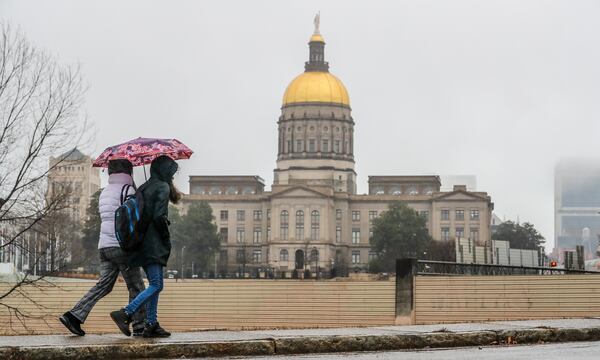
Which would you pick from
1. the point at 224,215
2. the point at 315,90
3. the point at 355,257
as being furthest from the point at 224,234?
the point at 315,90

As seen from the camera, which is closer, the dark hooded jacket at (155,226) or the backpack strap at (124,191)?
the dark hooded jacket at (155,226)

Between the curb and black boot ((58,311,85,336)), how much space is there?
1.62m

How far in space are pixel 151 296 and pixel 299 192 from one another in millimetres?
145070

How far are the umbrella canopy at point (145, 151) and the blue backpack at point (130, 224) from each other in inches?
32.1

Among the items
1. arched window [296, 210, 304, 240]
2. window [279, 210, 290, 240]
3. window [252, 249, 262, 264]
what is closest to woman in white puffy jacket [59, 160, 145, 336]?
arched window [296, 210, 304, 240]

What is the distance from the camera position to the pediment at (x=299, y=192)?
15800 centimetres

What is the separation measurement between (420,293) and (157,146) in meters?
13.4

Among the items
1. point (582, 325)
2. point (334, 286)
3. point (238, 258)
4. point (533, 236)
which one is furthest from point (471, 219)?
point (582, 325)

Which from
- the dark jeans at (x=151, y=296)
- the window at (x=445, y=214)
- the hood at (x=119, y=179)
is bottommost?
the dark jeans at (x=151, y=296)

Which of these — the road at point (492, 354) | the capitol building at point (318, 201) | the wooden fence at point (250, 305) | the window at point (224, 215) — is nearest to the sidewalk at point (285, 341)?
the road at point (492, 354)

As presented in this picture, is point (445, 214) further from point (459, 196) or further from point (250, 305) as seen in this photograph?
point (250, 305)

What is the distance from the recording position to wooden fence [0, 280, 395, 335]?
93.2ft

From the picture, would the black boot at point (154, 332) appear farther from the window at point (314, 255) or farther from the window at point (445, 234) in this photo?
the window at point (445, 234)

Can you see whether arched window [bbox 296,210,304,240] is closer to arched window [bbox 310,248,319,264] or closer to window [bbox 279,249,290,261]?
window [bbox 279,249,290,261]
